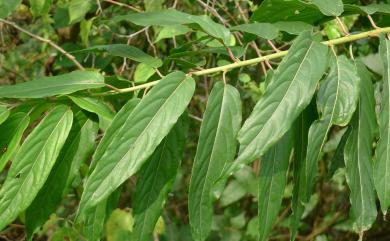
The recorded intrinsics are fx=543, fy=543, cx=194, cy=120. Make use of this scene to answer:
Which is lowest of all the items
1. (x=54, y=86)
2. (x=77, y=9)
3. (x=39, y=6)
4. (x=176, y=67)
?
(x=176, y=67)

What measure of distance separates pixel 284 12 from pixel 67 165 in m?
0.61

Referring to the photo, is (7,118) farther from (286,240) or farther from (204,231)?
(286,240)

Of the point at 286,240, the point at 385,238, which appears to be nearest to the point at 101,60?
the point at 286,240

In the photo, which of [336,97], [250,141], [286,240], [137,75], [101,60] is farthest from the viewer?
[286,240]

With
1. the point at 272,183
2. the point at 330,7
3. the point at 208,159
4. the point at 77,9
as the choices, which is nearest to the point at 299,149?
the point at 272,183

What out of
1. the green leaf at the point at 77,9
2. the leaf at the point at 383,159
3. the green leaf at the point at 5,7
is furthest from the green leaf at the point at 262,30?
the green leaf at the point at 77,9

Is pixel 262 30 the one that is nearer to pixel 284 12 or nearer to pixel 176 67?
pixel 284 12

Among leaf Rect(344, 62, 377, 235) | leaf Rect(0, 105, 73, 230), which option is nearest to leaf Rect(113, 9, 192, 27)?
leaf Rect(0, 105, 73, 230)

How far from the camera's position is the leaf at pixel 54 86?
3.49 ft

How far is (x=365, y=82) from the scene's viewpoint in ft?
3.64

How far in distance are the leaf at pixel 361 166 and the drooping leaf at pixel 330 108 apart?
0.22ft

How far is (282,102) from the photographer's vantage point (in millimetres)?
967

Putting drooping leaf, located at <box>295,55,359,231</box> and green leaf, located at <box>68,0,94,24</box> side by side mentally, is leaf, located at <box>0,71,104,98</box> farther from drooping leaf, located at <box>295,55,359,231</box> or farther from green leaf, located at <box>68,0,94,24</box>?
green leaf, located at <box>68,0,94,24</box>

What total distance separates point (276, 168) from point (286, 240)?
96.6 inches
